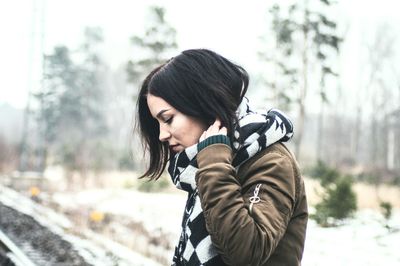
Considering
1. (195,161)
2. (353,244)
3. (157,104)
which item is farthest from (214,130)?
(353,244)

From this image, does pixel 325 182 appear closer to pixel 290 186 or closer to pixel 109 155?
pixel 290 186

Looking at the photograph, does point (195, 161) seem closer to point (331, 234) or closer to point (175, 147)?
point (175, 147)

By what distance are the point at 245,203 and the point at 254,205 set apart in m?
0.03

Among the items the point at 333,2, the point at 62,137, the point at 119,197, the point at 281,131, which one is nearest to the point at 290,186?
the point at 281,131

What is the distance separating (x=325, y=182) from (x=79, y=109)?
37.8 meters

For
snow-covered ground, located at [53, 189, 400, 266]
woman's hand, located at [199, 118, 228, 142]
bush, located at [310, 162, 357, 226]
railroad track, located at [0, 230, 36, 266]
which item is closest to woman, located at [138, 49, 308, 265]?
woman's hand, located at [199, 118, 228, 142]

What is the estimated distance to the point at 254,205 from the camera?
54.9 inches

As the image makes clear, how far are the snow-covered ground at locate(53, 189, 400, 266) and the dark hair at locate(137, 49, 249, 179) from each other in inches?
225

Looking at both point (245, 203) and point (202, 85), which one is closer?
point (245, 203)

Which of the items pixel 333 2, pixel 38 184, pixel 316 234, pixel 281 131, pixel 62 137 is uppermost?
pixel 333 2

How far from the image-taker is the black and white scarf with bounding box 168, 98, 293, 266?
150 centimetres

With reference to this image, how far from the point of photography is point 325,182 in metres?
11.5

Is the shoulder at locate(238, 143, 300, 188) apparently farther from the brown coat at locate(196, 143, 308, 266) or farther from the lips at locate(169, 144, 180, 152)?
the lips at locate(169, 144, 180, 152)

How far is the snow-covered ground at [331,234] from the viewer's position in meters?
7.59
